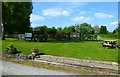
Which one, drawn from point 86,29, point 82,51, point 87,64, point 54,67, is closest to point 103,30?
point 86,29

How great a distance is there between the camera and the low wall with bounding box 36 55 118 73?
14992 millimetres

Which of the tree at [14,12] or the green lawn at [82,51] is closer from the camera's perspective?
the green lawn at [82,51]

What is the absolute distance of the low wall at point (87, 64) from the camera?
49.2ft

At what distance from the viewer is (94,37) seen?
4397cm

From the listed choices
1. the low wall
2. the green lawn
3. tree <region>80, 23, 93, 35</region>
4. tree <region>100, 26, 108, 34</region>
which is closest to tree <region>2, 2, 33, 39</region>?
the green lawn

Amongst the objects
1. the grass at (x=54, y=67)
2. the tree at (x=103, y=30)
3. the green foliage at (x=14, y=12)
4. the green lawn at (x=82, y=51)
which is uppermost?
the green foliage at (x=14, y=12)

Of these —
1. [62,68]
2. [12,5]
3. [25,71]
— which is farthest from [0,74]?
[12,5]

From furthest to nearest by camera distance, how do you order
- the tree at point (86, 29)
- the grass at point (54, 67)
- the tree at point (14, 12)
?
the tree at point (86, 29)
the tree at point (14, 12)
the grass at point (54, 67)

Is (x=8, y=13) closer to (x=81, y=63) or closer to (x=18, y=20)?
(x=18, y=20)

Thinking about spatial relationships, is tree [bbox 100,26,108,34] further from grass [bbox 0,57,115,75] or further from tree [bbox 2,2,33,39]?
grass [bbox 0,57,115,75]

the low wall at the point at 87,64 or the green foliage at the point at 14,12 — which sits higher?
the green foliage at the point at 14,12

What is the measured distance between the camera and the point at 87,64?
1620cm

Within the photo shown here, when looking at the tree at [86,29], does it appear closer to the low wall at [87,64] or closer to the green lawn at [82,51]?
the green lawn at [82,51]

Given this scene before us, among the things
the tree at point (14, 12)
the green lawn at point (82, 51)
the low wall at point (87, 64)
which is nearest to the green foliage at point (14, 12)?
the tree at point (14, 12)
